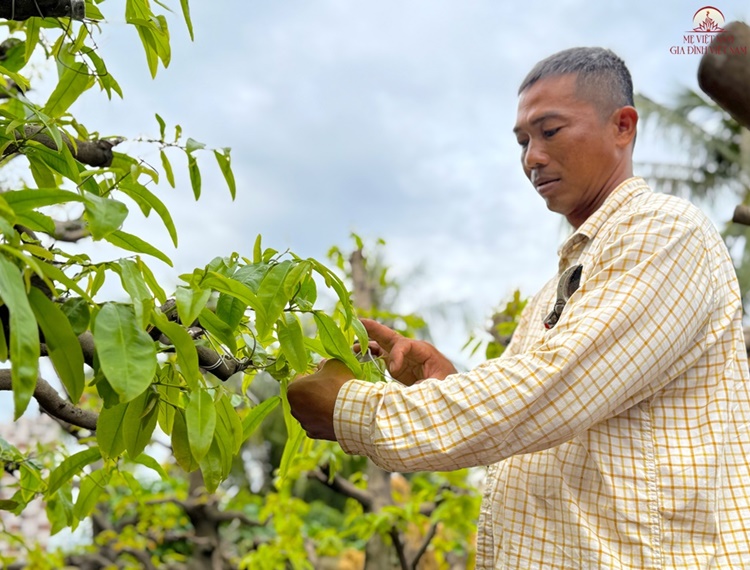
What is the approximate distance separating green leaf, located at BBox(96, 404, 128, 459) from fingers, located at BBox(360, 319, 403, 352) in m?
0.48

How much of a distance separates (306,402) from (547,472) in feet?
1.14

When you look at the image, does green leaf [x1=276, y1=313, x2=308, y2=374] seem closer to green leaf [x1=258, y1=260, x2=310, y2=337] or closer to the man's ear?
Answer: green leaf [x1=258, y1=260, x2=310, y2=337]

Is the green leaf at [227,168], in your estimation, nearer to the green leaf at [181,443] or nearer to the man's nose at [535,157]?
the green leaf at [181,443]

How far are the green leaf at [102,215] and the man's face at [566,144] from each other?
78 centimetres

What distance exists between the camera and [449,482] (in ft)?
→ 9.25

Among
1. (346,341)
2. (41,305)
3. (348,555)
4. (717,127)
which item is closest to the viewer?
(41,305)

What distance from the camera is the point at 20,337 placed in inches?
22.1

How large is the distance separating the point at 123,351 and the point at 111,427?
0.71 feet

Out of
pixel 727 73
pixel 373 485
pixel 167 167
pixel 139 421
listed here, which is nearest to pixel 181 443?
pixel 139 421

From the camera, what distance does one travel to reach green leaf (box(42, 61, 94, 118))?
102cm

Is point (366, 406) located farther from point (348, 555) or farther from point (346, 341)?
point (348, 555)

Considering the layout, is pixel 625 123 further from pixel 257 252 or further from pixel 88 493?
pixel 88 493

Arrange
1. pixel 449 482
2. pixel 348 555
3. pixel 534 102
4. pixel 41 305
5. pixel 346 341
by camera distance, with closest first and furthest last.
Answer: pixel 41 305, pixel 346 341, pixel 534 102, pixel 449 482, pixel 348 555

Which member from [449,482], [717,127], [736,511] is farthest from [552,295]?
[717,127]
